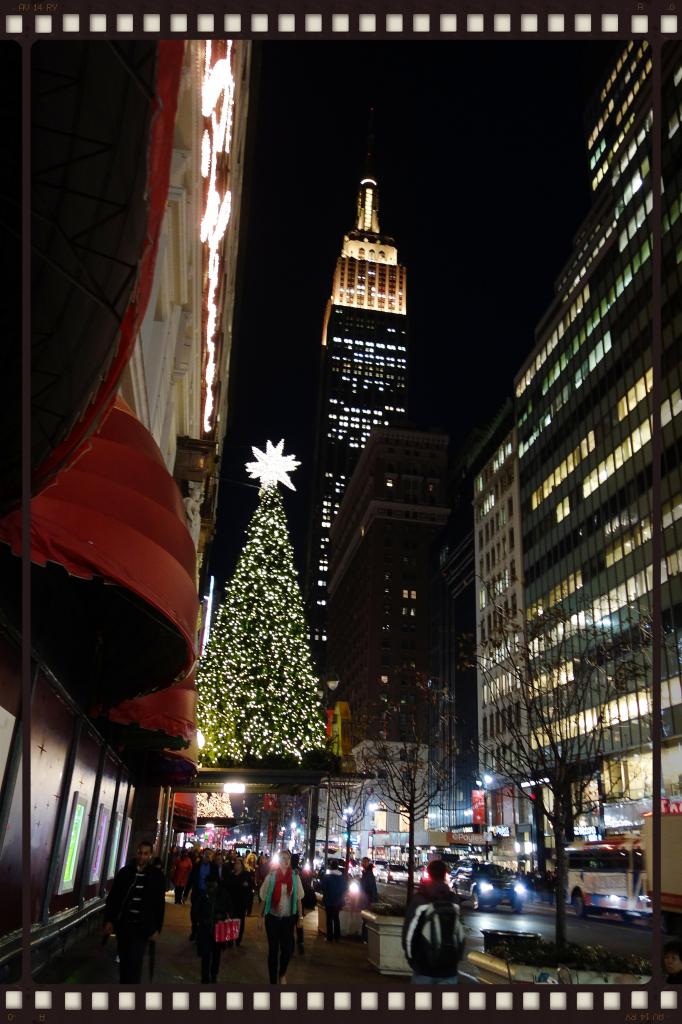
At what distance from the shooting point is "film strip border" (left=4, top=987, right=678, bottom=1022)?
11.4 ft

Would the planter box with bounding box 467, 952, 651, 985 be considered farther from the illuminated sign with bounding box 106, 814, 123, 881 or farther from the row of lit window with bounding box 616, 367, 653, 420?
the row of lit window with bounding box 616, 367, 653, 420

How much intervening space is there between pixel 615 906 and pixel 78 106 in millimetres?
37165

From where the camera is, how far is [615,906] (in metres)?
32.8

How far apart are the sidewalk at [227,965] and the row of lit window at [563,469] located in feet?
185

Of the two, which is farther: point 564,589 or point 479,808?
point 479,808

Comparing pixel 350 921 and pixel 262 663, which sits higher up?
pixel 262 663

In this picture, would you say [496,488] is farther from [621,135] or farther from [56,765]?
[56,765]

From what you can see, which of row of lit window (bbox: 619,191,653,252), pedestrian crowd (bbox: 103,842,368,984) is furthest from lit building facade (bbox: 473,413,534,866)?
pedestrian crowd (bbox: 103,842,368,984)

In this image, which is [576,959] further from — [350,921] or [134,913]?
[350,921]

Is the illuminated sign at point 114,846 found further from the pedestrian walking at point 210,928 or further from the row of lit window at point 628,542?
the row of lit window at point 628,542

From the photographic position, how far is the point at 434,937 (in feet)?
20.3

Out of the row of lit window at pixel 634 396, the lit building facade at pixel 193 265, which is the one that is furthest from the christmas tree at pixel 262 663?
the row of lit window at pixel 634 396

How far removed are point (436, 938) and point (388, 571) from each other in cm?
14077
